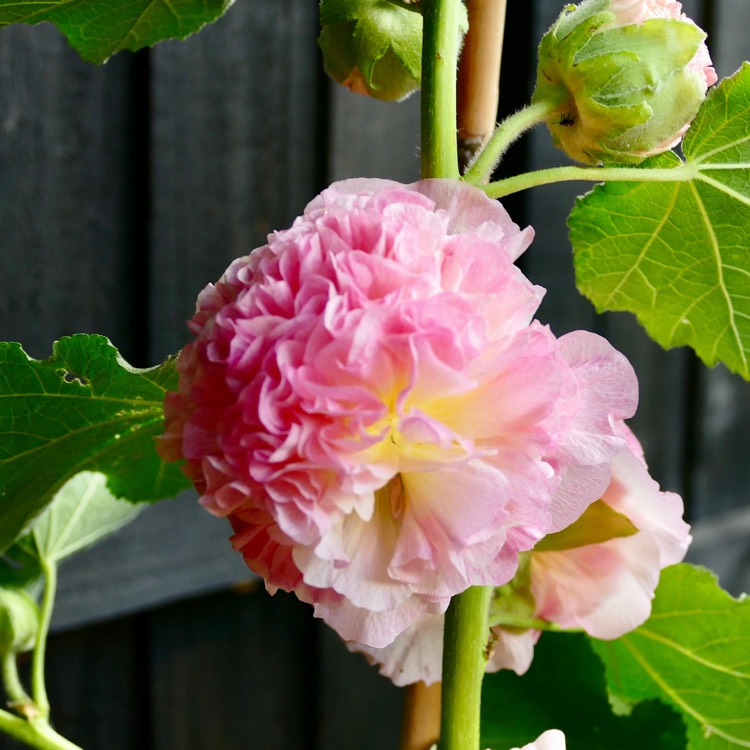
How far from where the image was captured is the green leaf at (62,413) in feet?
0.99

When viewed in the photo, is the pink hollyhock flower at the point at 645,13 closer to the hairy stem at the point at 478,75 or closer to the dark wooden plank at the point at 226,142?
the hairy stem at the point at 478,75

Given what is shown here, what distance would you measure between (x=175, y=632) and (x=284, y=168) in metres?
0.45

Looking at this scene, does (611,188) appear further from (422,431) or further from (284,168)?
(284,168)

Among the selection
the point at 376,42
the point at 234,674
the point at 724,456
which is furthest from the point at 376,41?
the point at 724,456

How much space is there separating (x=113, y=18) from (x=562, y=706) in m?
0.34

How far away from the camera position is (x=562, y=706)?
0.40m

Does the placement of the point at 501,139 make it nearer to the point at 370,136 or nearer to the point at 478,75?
the point at 478,75

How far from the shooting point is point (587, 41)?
0.26 m

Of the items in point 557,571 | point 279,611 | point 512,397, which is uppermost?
point 512,397

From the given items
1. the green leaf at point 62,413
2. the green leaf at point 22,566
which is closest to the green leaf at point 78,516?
the green leaf at point 22,566

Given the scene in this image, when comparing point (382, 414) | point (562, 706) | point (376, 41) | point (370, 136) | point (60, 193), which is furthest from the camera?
point (370, 136)

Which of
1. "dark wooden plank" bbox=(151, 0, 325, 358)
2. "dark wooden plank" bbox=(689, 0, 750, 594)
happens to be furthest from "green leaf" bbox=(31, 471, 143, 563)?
"dark wooden plank" bbox=(689, 0, 750, 594)

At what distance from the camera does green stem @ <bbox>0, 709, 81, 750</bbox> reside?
364mm

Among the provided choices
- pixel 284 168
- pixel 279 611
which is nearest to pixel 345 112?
pixel 284 168
